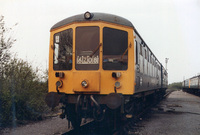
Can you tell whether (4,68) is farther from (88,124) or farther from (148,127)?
(148,127)

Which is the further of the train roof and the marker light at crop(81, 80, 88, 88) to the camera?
the train roof

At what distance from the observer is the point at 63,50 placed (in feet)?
20.7

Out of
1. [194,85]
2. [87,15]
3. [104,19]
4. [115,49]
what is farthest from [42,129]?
[194,85]

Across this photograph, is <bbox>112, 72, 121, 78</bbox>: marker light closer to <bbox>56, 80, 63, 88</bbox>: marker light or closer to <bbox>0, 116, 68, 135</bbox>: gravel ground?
<bbox>56, 80, 63, 88</bbox>: marker light

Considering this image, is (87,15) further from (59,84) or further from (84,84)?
(59,84)

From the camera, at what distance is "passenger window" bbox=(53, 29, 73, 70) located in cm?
610

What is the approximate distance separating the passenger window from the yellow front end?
3 centimetres

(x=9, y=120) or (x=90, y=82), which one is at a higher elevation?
(x=90, y=82)

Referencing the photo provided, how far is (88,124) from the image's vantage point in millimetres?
7086

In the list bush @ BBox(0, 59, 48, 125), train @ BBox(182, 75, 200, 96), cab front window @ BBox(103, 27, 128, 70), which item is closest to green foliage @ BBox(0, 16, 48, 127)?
bush @ BBox(0, 59, 48, 125)

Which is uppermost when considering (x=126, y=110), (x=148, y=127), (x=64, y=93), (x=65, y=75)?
(x=65, y=75)

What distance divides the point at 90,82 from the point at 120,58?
984 mm

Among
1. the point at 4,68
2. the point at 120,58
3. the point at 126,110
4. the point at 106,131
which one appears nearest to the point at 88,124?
the point at 106,131

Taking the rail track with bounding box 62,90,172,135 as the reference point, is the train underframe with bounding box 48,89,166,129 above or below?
above
